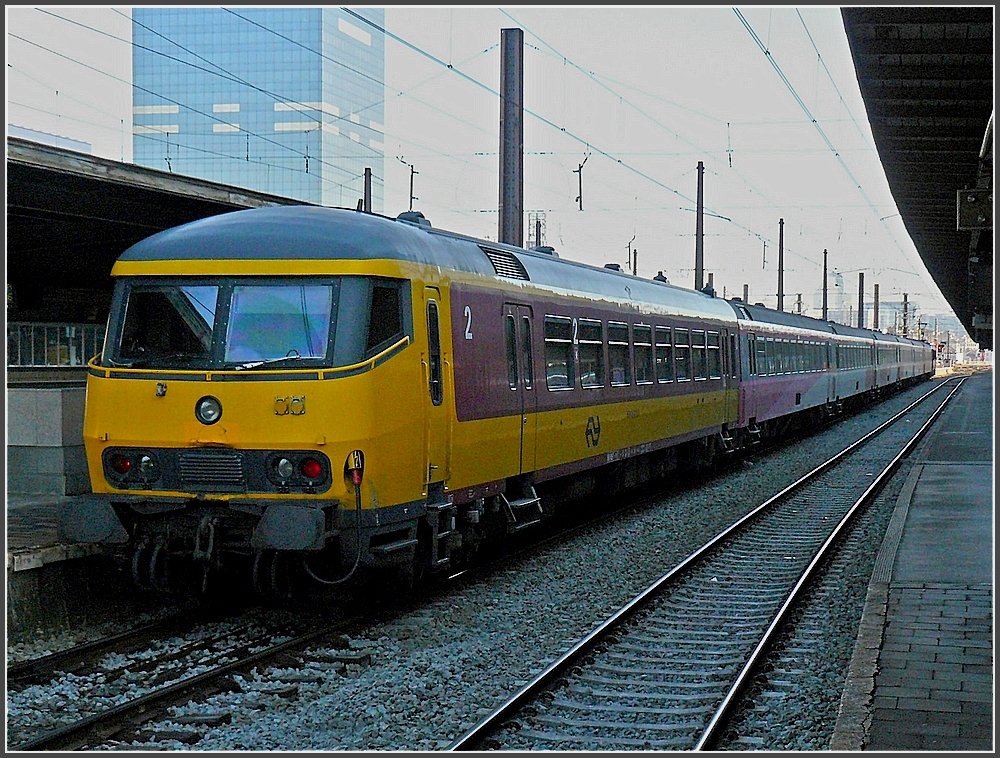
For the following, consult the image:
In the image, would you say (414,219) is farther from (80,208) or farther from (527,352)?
(80,208)

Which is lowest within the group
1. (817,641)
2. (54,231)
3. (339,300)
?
(817,641)

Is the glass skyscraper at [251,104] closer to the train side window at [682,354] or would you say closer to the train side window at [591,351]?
the train side window at [682,354]

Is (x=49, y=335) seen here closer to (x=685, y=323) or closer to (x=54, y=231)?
(x=54, y=231)

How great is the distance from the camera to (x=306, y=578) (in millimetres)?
9781

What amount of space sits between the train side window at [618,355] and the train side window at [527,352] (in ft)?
9.25

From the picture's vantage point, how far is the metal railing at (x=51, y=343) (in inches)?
832

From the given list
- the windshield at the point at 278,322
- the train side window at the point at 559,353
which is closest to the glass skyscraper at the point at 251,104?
the train side window at the point at 559,353

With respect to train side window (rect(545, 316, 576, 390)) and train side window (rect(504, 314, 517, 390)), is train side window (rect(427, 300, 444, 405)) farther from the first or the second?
train side window (rect(545, 316, 576, 390))

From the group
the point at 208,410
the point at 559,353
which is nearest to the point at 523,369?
the point at 559,353

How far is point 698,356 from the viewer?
19.3m

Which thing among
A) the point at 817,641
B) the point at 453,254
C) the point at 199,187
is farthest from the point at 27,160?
the point at 817,641

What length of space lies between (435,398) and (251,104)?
4511 inches

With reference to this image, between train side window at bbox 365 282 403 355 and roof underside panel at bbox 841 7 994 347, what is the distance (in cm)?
452

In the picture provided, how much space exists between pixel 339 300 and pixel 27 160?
4.20 metres
